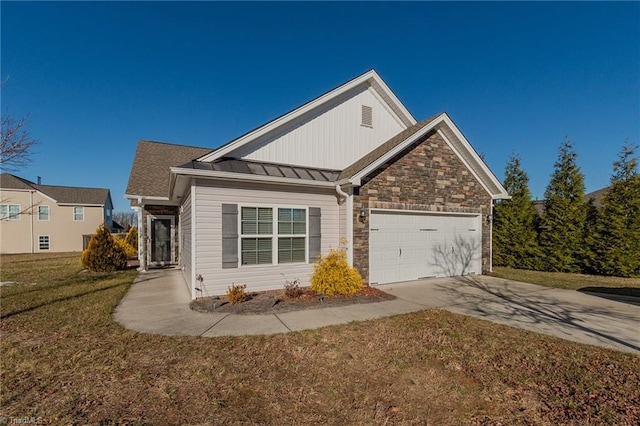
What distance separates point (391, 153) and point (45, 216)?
3013cm

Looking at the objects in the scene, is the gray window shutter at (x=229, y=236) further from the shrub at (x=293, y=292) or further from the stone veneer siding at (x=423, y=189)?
the stone veneer siding at (x=423, y=189)

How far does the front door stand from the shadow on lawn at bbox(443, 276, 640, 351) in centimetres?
1255

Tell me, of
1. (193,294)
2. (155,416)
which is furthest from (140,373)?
(193,294)

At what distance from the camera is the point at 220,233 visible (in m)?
7.21

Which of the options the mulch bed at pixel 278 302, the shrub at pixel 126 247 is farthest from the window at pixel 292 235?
the shrub at pixel 126 247

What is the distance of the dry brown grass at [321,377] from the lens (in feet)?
9.12

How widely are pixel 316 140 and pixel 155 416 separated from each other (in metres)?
8.40

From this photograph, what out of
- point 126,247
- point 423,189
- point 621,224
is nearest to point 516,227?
point 621,224

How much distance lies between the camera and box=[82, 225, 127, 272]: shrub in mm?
11578

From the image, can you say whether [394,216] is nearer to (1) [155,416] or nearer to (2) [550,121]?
(1) [155,416]

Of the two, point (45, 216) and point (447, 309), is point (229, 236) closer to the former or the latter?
point (447, 309)

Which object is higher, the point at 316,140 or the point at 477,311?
the point at 316,140

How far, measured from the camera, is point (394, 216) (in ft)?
30.8

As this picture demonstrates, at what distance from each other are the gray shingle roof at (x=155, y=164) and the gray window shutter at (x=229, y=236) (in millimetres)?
6257
